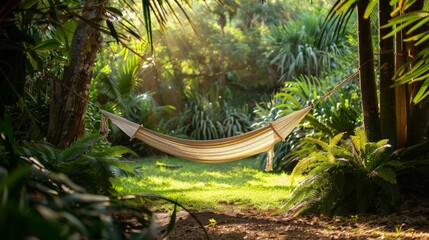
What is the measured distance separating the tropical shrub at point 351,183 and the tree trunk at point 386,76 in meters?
0.15

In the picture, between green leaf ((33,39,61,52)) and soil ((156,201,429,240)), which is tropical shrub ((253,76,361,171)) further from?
green leaf ((33,39,61,52))

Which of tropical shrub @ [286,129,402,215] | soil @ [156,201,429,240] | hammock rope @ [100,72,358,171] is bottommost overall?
soil @ [156,201,429,240]

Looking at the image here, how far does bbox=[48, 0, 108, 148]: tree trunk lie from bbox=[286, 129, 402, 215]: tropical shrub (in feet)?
4.99

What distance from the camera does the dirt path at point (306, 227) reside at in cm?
268

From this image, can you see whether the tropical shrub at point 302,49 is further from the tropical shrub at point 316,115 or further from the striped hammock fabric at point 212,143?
the striped hammock fabric at point 212,143

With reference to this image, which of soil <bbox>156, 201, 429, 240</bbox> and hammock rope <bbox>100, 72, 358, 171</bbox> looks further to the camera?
hammock rope <bbox>100, 72, 358, 171</bbox>

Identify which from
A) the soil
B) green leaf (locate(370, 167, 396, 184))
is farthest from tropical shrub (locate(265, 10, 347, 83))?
the soil

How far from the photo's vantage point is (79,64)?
3.90 m

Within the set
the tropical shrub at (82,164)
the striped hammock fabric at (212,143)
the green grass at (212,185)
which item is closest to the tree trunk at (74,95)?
the striped hammock fabric at (212,143)

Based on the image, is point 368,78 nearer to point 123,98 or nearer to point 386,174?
point 386,174

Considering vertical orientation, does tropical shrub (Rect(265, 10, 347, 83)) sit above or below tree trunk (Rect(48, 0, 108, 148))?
above

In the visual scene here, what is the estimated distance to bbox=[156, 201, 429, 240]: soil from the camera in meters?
2.68

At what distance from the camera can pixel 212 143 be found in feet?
13.4

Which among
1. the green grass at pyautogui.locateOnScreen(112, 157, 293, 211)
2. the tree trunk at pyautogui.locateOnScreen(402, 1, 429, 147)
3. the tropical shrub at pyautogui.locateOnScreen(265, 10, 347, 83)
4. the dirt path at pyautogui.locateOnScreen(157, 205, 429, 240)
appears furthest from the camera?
the tropical shrub at pyautogui.locateOnScreen(265, 10, 347, 83)
